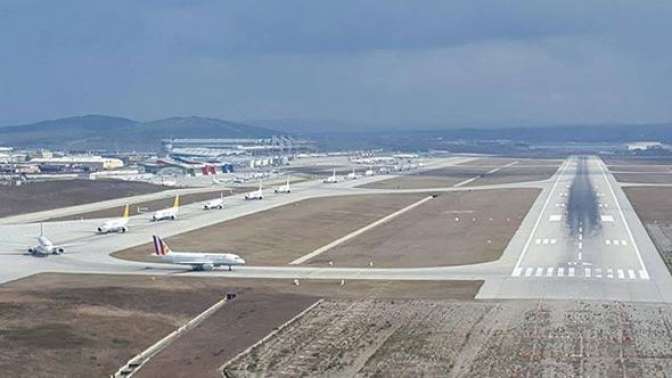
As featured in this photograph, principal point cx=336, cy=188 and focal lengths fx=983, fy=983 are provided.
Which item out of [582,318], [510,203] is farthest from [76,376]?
[510,203]

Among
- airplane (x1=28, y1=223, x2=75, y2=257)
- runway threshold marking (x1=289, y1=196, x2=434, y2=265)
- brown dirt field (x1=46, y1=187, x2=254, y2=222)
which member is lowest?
brown dirt field (x1=46, y1=187, x2=254, y2=222)

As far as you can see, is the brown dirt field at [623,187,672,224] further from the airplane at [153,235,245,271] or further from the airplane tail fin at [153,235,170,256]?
the airplane tail fin at [153,235,170,256]

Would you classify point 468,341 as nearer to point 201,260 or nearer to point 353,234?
point 201,260

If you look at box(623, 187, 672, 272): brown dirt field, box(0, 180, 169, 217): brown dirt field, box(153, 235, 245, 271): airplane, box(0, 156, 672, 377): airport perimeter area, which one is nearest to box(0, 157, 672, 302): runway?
box(0, 156, 672, 377): airport perimeter area

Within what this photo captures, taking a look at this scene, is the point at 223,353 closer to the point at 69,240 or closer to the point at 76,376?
the point at 76,376

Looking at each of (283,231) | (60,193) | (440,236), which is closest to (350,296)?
(440,236)

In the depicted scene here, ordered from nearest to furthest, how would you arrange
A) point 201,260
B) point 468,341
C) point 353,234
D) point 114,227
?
point 468,341, point 201,260, point 114,227, point 353,234
